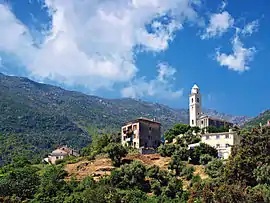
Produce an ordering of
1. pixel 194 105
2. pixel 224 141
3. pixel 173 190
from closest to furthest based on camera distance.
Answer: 1. pixel 173 190
2. pixel 224 141
3. pixel 194 105

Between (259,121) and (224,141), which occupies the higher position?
(259,121)

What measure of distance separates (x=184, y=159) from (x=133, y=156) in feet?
30.7

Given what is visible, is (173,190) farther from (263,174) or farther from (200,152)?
(200,152)

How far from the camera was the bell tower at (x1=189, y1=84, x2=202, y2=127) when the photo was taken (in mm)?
101625

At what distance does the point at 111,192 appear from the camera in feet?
171

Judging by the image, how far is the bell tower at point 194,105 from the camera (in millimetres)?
101625

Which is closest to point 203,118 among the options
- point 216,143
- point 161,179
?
point 216,143

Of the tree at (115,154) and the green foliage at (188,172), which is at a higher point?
the tree at (115,154)

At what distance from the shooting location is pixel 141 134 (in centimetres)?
8169

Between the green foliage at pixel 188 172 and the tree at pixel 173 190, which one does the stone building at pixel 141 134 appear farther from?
the tree at pixel 173 190

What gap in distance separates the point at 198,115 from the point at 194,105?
2.98 meters

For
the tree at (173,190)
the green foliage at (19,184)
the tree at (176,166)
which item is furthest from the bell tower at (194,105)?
the green foliage at (19,184)

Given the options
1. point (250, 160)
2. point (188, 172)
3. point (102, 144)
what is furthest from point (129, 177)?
point (102, 144)

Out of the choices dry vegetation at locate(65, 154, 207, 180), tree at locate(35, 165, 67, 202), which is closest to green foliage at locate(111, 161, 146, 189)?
dry vegetation at locate(65, 154, 207, 180)
